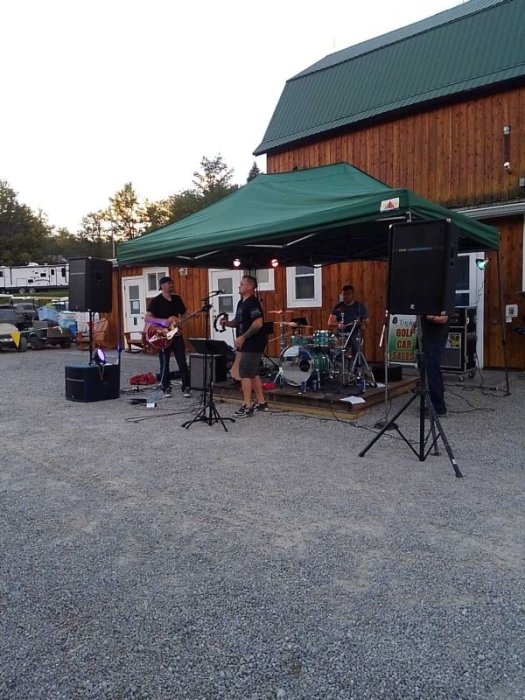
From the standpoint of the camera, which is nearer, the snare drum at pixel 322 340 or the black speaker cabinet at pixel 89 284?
the snare drum at pixel 322 340

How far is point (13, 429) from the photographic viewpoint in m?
6.00

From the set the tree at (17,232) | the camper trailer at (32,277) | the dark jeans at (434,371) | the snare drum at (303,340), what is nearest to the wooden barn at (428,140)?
the snare drum at (303,340)

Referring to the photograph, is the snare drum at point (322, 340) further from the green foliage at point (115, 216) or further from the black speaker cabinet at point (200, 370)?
the green foliage at point (115, 216)

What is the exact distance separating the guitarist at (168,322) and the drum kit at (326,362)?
1572 mm

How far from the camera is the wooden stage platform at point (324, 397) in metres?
6.27

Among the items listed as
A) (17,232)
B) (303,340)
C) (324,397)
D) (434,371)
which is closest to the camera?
(434,371)

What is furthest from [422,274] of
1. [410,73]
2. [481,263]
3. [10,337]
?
[10,337]

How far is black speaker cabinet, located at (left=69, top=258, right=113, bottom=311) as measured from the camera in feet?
26.7

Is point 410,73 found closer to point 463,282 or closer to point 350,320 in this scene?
point 463,282

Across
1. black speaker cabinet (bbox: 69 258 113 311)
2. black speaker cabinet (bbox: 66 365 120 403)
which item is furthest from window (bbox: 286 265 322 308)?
black speaker cabinet (bbox: 66 365 120 403)

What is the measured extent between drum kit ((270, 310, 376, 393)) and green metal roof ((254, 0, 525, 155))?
600 cm

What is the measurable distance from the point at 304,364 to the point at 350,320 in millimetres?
1198

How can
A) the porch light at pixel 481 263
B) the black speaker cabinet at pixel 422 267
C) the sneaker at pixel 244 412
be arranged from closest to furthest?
the black speaker cabinet at pixel 422 267 < the sneaker at pixel 244 412 < the porch light at pixel 481 263

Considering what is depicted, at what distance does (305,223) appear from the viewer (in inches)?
221
